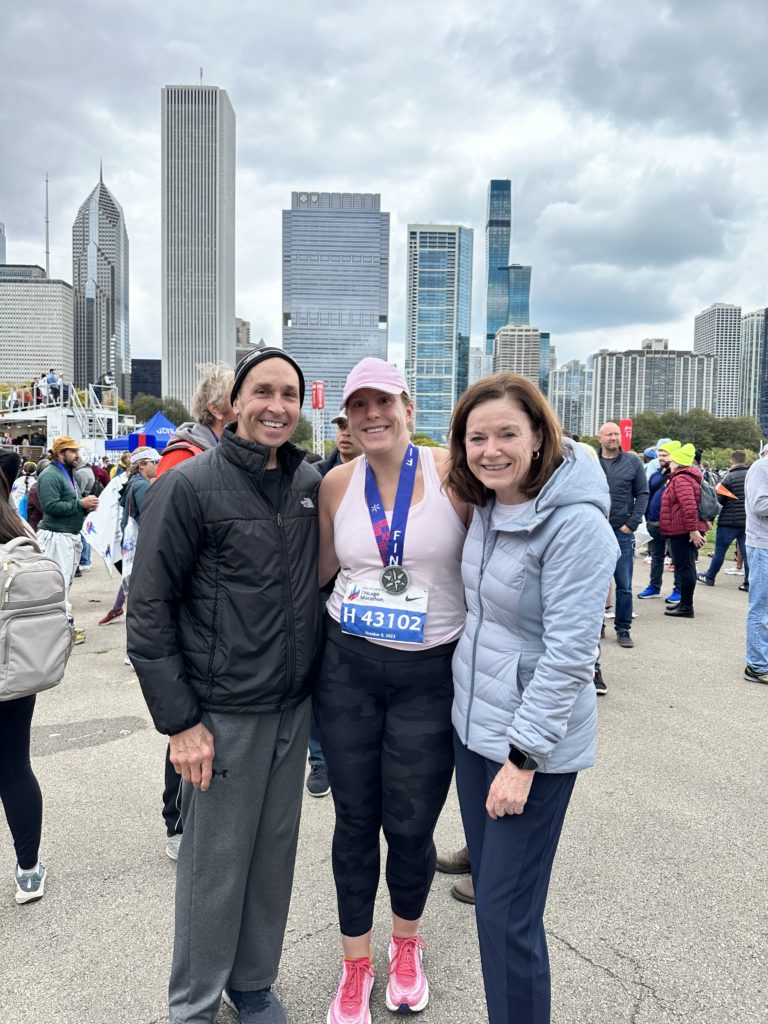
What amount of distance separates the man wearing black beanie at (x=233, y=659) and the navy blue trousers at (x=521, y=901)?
685mm

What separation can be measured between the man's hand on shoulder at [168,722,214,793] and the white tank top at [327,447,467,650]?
1.71 ft

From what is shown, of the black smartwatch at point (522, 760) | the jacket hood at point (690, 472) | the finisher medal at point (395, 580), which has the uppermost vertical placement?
the jacket hood at point (690, 472)

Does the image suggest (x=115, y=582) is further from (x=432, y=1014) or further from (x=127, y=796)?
(x=432, y=1014)

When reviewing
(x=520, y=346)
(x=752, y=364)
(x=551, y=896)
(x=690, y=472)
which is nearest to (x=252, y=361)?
(x=551, y=896)

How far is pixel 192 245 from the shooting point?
14400 cm

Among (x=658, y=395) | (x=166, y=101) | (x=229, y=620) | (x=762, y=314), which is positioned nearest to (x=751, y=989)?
(x=229, y=620)

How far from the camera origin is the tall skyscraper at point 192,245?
14188cm

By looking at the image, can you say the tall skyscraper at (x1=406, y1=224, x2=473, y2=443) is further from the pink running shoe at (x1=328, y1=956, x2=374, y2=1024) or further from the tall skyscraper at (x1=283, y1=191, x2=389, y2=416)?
the pink running shoe at (x1=328, y1=956, x2=374, y2=1024)

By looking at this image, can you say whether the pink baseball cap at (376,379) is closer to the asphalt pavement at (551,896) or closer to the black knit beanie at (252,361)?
the black knit beanie at (252,361)

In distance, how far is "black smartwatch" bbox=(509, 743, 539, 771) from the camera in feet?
5.31

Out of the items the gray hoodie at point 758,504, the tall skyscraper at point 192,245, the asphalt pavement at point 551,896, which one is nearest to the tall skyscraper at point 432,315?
the tall skyscraper at point 192,245

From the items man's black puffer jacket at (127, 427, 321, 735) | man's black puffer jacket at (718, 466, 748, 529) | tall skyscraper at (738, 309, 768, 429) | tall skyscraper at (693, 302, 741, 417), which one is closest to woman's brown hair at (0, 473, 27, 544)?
man's black puffer jacket at (127, 427, 321, 735)

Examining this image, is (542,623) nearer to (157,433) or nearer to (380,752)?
(380,752)

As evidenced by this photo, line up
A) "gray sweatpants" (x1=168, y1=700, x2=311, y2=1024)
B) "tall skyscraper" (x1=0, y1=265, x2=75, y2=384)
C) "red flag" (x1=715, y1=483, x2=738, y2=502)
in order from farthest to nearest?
"tall skyscraper" (x1=0, y1=265, x2=75, y2=384)
"red flag" (x1=715, y1=483, x2=738, y2=502)
"gray sweatpants" (x1=168, y1=700, x2=311, y2=1024)
